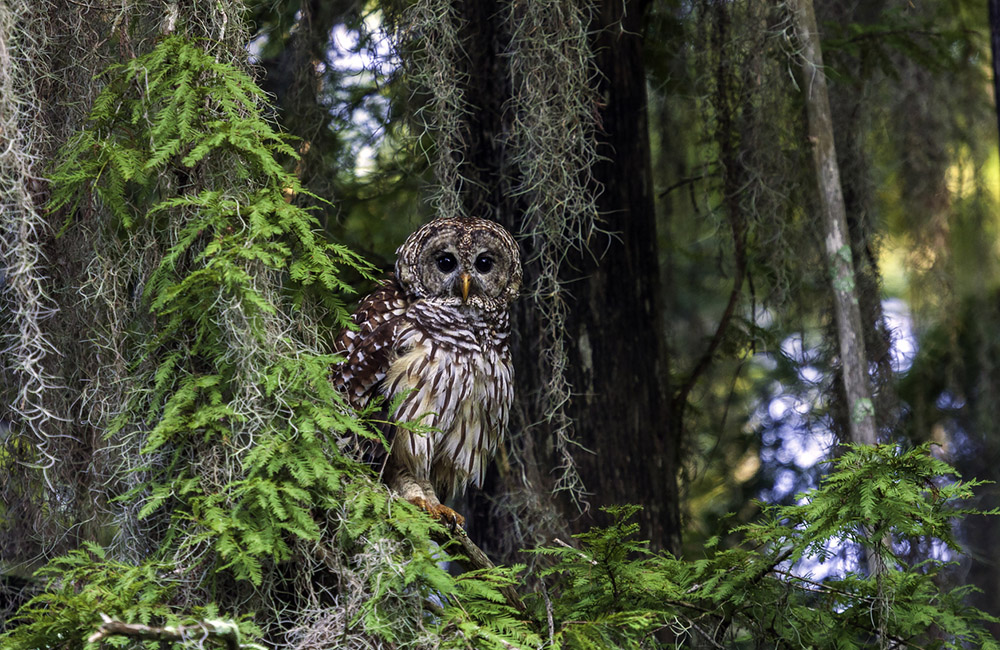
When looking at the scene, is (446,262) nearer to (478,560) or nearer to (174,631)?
(478,560)

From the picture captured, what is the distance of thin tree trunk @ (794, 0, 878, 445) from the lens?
145 inches

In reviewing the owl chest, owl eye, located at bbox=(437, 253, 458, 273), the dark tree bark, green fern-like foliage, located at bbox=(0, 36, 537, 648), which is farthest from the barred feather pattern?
green fern-like foliage, located at bbox=(0, 36, 537, 648)

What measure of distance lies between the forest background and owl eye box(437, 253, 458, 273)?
0.64ft

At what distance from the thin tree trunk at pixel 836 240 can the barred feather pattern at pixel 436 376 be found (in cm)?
127

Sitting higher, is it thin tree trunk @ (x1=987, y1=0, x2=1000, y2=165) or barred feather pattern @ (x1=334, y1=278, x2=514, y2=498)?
thin tree trunk @ (x1=987, y1=0, x2=1000, y2=165)

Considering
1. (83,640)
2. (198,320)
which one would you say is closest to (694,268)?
(198,320)

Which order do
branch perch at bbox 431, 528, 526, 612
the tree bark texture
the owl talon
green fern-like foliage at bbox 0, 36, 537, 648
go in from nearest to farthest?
green fern-like foliage at bbox 0, 36, 537, 648
branch perch at bbox 431, 528, 526, 612
the owl talon
the tree bark texture

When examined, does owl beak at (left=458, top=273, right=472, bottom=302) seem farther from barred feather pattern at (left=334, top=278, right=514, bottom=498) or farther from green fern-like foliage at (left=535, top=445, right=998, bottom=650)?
green fern-like foliage at (left=535, top=445, right=998, bottom=650)

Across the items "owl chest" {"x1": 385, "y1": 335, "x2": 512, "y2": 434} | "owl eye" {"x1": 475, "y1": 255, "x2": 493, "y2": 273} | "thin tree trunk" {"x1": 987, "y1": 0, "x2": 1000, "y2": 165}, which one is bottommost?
"owl chest" {"x1": 385, "y1": 335, "x2": 512, "y2": 434}

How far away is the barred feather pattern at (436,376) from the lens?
135 inches

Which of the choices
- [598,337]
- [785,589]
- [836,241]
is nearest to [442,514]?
[785,589]

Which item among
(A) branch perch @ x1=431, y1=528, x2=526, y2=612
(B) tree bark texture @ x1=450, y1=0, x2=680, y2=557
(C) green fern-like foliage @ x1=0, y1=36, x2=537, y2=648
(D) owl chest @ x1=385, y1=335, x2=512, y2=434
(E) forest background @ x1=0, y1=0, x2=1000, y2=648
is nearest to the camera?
(C) green fern-like foliage @ x1=0, y1=36, x2=537, y2=648

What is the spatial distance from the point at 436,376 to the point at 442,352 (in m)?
0.09

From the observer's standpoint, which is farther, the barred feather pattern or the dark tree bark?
the dark tree bark
